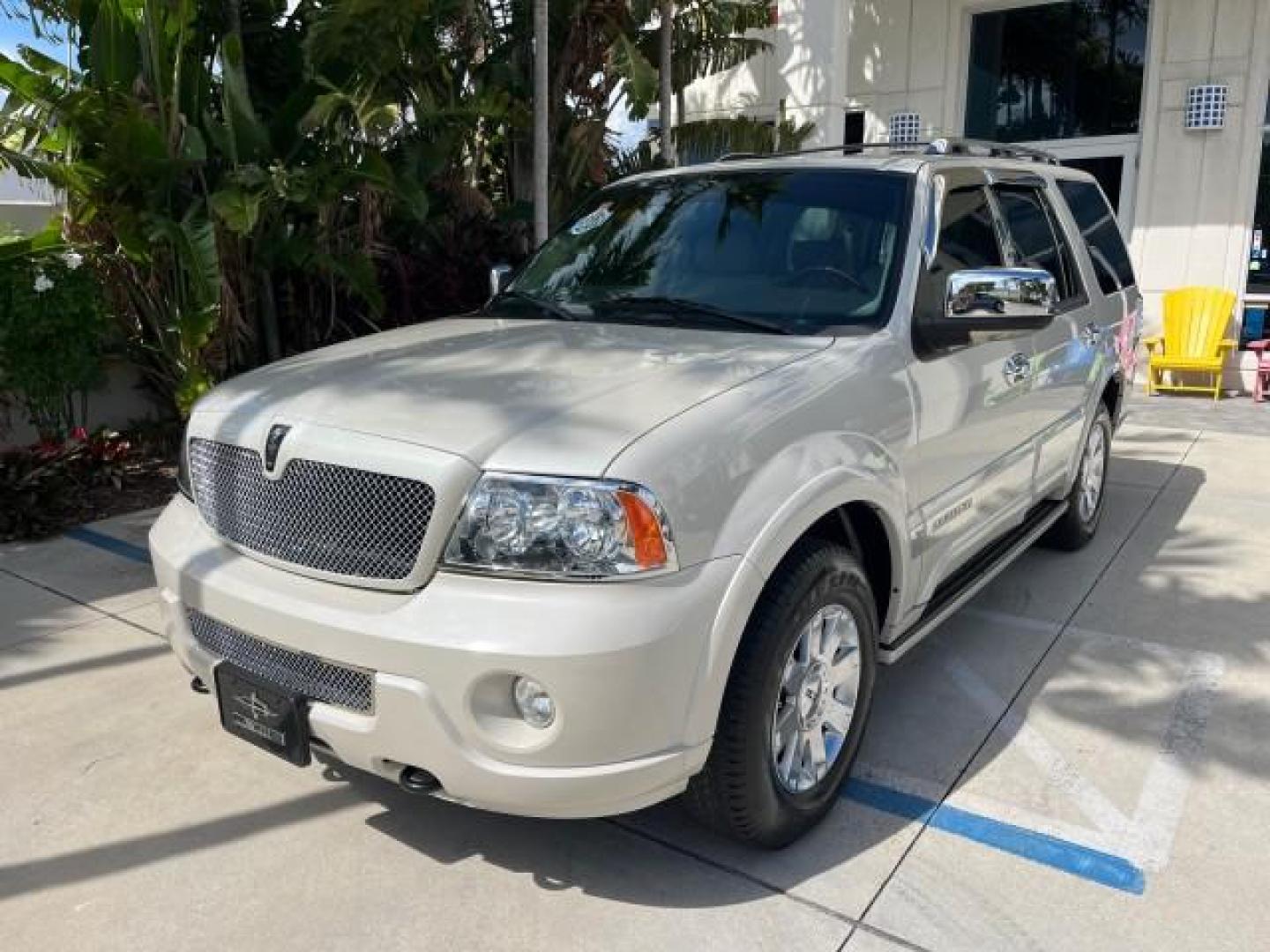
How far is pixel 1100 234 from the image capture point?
5633 mm

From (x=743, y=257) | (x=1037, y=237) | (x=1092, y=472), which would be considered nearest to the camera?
(x=743, y=257)

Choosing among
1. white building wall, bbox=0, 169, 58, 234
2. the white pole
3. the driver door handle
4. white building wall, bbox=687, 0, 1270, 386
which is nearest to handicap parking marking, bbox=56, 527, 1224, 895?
the driver door handle

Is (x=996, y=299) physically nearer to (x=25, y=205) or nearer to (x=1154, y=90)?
(x=1154, y=90)

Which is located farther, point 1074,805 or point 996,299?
point 996,299

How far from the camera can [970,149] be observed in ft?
15.0

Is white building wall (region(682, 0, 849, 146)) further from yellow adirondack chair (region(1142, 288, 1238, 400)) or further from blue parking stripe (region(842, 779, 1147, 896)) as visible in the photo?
blue parking stripe (region(842, 779, 1147, 896))

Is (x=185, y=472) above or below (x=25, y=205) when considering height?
below

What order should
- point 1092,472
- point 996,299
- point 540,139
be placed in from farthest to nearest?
point 540,139, point 1092,472, point 996,299

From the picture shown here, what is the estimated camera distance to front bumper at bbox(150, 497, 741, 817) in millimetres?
2297

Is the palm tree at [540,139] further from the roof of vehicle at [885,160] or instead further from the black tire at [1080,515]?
the black tire at [1080,515]

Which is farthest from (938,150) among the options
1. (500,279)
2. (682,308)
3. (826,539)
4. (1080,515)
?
(1080,515)

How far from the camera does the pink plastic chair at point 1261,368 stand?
10.4 metres

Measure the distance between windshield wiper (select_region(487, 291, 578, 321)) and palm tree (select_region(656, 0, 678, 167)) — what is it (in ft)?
18.3

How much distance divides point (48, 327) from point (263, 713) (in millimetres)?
4740
